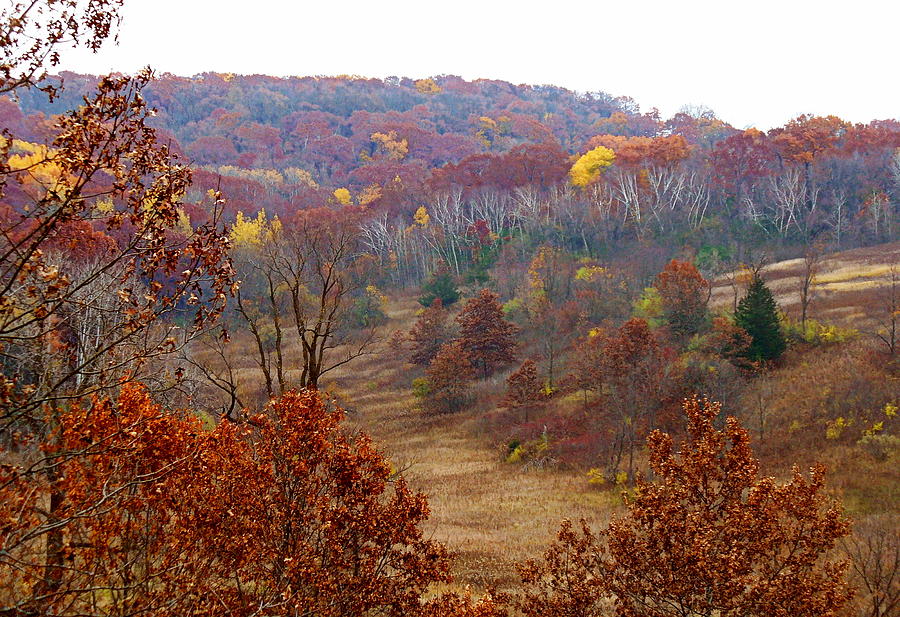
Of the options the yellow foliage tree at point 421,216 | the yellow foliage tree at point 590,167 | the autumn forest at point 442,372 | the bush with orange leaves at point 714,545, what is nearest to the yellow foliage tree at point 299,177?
the autumn forest at point 442,372

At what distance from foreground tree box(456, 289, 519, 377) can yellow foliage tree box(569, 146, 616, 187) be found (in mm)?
33457

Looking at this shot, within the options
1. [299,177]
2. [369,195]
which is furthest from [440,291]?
[299,177]

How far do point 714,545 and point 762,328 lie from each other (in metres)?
27.7

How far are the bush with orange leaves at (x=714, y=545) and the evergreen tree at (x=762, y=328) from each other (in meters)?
25.6

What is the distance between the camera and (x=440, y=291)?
180ft

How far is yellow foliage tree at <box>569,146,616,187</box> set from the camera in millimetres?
72188

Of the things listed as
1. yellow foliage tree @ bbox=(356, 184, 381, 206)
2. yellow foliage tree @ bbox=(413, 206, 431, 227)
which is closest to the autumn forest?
yellow foliage tree @ bbox=(413, 206, 431, 227)

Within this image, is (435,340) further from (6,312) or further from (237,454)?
(6,312)

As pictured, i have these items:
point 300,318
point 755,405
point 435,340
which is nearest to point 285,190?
point 435,340

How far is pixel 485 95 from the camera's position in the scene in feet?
514

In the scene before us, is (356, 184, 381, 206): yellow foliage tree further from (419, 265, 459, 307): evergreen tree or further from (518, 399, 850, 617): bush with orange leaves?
(518, 399, 850, 617): bush with orange leaves

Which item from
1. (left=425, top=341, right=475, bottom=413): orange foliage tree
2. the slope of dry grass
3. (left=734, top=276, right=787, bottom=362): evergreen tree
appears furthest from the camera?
(left=425, top=341, right=475, bottom=413): orange foliage tree

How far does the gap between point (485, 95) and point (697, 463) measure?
159 metres

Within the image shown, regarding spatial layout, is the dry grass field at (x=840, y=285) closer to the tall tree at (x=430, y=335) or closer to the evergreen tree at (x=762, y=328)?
the evergreen tree at (x=762, y=328)
